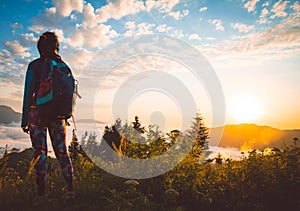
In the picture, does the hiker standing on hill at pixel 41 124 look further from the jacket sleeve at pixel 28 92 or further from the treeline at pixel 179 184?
the treeline at pixel 179 184

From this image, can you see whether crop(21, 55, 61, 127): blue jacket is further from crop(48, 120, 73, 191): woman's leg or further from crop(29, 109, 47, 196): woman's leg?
crop(48, 120, 73, 191): woman's leg

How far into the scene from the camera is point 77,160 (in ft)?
17.6

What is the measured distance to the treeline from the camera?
3746 mm

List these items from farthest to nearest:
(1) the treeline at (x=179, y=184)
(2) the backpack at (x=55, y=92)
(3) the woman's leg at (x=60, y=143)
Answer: (1) the treeline at (x=179, y=184)
(3) the woman's leg at (x=60, y=143)
(2) the backpack at (x=55, y=92)

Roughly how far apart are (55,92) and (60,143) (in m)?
0.82

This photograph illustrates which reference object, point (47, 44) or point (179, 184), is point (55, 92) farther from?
point (179, 184)

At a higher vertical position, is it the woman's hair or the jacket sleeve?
the woman's hair

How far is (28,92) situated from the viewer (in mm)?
3355

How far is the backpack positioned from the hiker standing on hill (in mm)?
53

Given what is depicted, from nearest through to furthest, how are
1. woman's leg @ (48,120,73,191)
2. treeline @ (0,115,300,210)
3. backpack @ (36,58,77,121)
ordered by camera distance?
backpack @ (36,58,77,121), woman's leg @ (48,120,73,191), treeline @ (0,115,300,210)

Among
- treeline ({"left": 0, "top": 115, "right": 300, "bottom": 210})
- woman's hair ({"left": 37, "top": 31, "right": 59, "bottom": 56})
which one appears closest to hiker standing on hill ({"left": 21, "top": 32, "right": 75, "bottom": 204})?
woman's hair ({"left": 37, "top": 31, "right": 59, "bottom": 56})

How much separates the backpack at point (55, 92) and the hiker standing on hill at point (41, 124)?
5cm

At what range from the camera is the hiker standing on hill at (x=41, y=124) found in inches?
132

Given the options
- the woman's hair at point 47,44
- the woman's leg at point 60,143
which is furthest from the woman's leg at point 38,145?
the woman's hair at point 47,44
